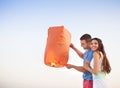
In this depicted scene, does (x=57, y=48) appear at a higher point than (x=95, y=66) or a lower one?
higher

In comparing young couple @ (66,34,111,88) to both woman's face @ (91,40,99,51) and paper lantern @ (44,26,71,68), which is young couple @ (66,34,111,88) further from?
paper lantern @ (44,26,71,68)

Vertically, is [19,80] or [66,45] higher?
[66,45]

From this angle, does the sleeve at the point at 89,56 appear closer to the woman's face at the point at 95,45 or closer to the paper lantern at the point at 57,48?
the woman's face at the point at 95,45

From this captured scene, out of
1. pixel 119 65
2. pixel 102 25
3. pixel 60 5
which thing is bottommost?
pixel 119 65

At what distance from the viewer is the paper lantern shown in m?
2.57

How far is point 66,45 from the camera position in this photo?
2.63 metres

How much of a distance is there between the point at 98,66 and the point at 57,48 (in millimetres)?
351

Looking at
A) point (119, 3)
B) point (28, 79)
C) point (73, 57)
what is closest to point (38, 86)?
point (28, 79)

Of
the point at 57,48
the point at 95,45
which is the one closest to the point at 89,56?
the point at 95,45

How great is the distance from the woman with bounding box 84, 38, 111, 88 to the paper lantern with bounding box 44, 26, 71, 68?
7.9 inches

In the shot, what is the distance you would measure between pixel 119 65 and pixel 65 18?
922 millimetres

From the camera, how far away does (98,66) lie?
247 centimetres

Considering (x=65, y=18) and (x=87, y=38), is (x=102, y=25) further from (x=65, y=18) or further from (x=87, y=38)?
(x=87, y=38)

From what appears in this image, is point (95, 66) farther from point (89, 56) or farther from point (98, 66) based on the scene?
point (89, 56)
